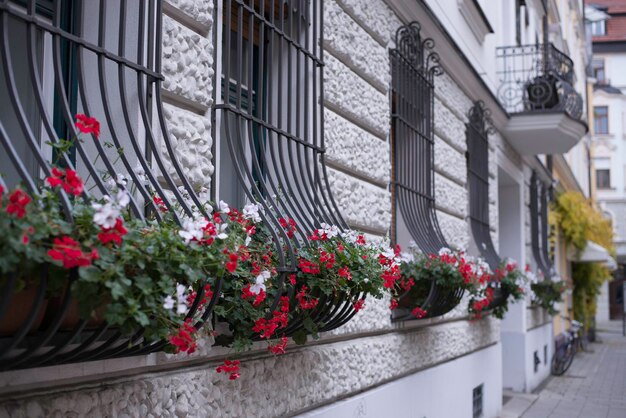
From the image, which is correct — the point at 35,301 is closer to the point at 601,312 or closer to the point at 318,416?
the point at 318,416

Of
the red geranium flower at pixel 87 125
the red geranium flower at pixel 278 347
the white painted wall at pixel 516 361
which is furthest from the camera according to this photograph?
the white painted wall at pixel 516 361

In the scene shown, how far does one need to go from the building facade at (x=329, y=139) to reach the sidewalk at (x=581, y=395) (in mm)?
1407

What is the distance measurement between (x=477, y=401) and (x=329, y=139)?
4794 millimetres

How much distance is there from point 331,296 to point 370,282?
202 mm

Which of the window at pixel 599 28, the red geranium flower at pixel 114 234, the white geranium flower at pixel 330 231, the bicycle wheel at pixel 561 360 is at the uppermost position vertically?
the window at pixel 599 28

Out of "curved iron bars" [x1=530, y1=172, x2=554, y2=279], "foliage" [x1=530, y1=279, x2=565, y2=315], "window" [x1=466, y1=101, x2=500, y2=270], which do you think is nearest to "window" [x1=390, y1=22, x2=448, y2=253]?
"window" [x1=466, y1=101, x2=500, y2=270]

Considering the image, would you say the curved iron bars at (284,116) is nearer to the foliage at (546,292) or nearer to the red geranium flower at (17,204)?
the red geranium flower at (17,204)

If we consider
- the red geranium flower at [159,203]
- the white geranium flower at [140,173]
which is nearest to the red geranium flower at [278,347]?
the red geranium flower at [159,203]

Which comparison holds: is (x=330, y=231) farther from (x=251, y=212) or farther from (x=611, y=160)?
(x=611, y=160)

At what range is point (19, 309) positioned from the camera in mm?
2213

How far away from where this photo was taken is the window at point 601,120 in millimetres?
44344

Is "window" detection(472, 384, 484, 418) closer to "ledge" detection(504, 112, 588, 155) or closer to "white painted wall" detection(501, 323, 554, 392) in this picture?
"white painted wall" detection(501, 323, 554, 392)

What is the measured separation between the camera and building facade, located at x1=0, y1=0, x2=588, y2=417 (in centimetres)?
313

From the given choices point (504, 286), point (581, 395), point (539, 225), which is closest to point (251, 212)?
point (504, 286)
